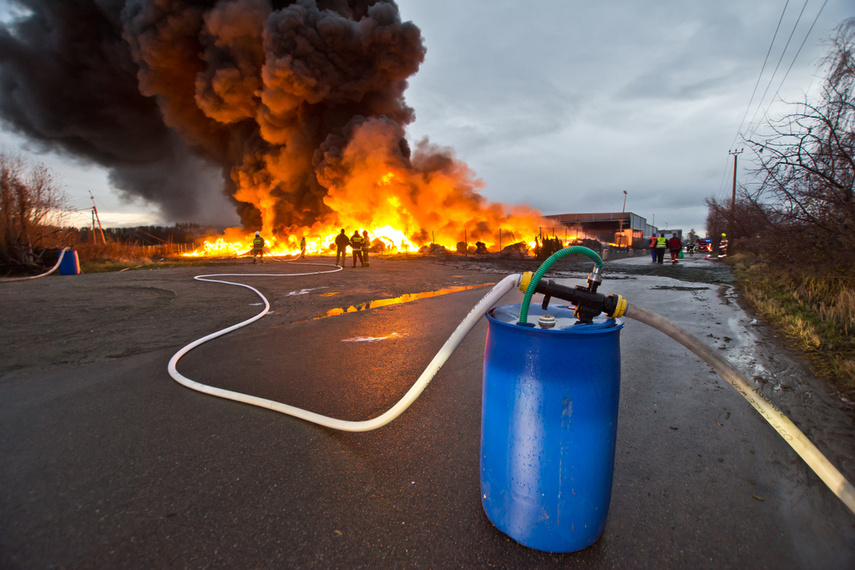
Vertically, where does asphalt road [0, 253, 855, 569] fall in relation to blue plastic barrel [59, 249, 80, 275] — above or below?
below

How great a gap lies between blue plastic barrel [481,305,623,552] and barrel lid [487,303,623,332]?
11 mm

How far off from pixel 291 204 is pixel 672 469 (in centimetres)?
3709

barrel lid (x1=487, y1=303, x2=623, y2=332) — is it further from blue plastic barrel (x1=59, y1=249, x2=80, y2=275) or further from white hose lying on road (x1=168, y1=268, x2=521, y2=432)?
blue plastic barrel (x1=59, y1=249, x2=80, y2=275)

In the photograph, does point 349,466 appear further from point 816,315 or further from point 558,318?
point 816,315

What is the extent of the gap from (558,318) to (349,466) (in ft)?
4.37

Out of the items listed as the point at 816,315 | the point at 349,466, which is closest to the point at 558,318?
the point at 349,466

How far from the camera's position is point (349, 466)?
6.80 ft

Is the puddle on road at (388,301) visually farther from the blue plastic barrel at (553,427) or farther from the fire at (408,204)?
the fire at (408,204)

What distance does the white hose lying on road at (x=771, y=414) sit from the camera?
57.3 inches

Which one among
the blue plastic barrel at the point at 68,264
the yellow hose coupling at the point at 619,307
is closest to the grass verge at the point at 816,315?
the yellow hose coupling at the point at 619,307

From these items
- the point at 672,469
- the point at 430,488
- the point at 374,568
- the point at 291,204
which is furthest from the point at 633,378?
the point at 291,204

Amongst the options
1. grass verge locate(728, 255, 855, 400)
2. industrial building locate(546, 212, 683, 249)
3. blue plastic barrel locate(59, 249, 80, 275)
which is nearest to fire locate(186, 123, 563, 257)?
blue plastic barrel locate(59, 249, 80, 275)

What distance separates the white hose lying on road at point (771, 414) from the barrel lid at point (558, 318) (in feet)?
0.47

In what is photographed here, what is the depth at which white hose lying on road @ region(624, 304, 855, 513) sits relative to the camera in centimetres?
146
